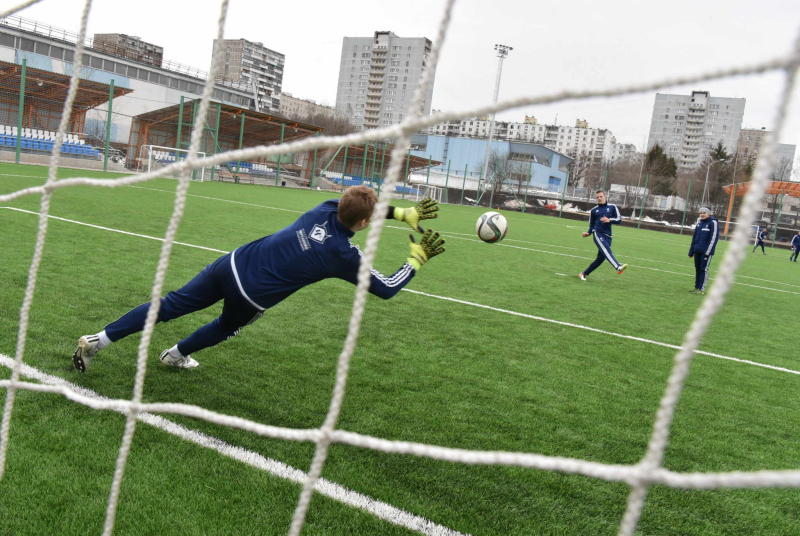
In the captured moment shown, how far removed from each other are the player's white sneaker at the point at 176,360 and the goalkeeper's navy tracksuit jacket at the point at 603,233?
8472 mm

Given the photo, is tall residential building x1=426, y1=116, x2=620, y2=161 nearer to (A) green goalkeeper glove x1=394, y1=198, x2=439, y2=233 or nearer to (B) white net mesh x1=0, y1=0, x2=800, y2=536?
(A) green goalkeeper glove x1=394, y1=198, x2=439, y2=233

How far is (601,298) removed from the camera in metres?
9.30

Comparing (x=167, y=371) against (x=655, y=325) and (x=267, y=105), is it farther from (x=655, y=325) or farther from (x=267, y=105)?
(x=267, y=105)

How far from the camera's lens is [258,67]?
389 feet

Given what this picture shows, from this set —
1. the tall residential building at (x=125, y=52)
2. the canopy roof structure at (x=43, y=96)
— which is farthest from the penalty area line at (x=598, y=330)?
the tall residential building at (x=125, y=52)

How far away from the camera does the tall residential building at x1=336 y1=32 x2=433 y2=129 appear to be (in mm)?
115812

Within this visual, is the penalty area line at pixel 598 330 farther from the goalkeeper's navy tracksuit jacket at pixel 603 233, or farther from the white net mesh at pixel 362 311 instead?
the white net mesh at pixel 362 311

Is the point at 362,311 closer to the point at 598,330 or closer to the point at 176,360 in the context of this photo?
the point at 176,360

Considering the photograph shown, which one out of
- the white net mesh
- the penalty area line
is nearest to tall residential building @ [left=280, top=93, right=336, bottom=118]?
the penalty area line

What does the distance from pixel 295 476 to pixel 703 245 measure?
33.6 feet

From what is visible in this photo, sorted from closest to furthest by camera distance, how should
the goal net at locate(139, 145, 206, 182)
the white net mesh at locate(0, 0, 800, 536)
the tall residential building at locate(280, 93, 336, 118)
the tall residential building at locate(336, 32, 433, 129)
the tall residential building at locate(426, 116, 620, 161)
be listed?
the white net mesh at locate(0, 0, 800, 536) → the goal net at locate(139, 145, 206, 182) → the tall residential building at locate(336, 32, 433, 129) → the tall residential building at locate(280, 93, 336, 118) → the tall residential building at locate(426, 116, 620, 161)

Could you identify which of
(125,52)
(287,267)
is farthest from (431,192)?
(287,267)

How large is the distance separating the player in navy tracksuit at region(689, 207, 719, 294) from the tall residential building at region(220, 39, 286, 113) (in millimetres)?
100735

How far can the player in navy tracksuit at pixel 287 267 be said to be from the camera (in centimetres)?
338
